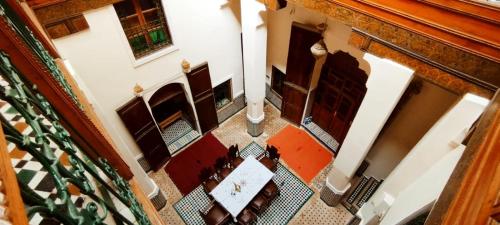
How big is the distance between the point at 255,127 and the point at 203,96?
1420 mm

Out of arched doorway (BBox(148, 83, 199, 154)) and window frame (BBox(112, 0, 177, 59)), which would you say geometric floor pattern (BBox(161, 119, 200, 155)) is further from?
window frame (BBox(112, 0, 177, 59))

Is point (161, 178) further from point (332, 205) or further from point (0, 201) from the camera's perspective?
point (0, 201)

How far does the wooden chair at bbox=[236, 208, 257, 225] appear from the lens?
471 cm

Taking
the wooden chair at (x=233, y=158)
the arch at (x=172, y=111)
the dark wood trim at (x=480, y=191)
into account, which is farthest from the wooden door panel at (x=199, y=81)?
the dark wood trim at (x=480, y=191)

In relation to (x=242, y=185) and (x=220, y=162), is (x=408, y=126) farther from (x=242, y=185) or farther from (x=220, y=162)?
(x=220, y=162)

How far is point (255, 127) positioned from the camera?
20.5 feet

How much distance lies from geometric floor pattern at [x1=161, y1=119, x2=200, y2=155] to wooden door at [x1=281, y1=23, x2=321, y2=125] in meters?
2.35

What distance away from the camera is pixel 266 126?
6.71 metres

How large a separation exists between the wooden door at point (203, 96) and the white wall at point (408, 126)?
3466 millimetres

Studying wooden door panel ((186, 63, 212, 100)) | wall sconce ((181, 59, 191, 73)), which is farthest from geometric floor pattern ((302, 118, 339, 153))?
wall sconce ((181, 59, 191, 73))

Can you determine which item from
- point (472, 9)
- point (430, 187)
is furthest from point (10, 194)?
point (472, 9)

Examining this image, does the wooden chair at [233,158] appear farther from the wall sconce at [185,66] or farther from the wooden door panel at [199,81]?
the wall sconce at [185,66]

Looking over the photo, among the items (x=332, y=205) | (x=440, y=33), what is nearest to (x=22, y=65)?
(x=440, y=33)

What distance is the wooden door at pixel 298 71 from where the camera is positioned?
15.7 feet
